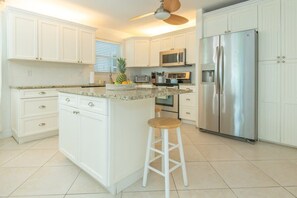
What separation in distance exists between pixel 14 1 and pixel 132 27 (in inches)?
105

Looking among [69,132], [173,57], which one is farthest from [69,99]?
[173,57]

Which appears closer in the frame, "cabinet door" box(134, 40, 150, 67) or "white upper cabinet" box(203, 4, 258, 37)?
"white upper cabinet" box(203, 4, 258, 37)

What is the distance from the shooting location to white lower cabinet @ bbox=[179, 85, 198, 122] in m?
4.07

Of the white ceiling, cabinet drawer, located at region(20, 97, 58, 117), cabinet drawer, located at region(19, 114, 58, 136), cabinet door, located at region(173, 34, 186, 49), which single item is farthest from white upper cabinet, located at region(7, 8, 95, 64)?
cabinet door, located at region(173, 34, 186, 49)

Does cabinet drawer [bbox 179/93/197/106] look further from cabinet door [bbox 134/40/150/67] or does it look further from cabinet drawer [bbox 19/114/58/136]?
cabinet drawer [bbox 19/114/58/136]

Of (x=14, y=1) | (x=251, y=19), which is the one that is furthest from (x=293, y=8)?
(x=14, y=1)

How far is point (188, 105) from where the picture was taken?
420 cm

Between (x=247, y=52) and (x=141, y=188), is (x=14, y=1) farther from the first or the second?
(x=247, y=52)

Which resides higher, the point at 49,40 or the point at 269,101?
the point at 49,40

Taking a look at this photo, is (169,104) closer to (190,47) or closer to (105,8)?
(190,47)

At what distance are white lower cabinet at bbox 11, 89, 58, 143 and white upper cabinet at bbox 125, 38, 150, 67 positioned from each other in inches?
103

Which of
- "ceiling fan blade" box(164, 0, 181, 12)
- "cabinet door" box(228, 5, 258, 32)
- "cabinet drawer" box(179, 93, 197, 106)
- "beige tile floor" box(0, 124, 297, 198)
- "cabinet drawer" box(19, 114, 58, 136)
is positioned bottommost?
"beige tile floor" box(0, 124, 297, 198)

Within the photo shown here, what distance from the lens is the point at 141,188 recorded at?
1.72 metres

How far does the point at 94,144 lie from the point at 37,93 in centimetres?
205
